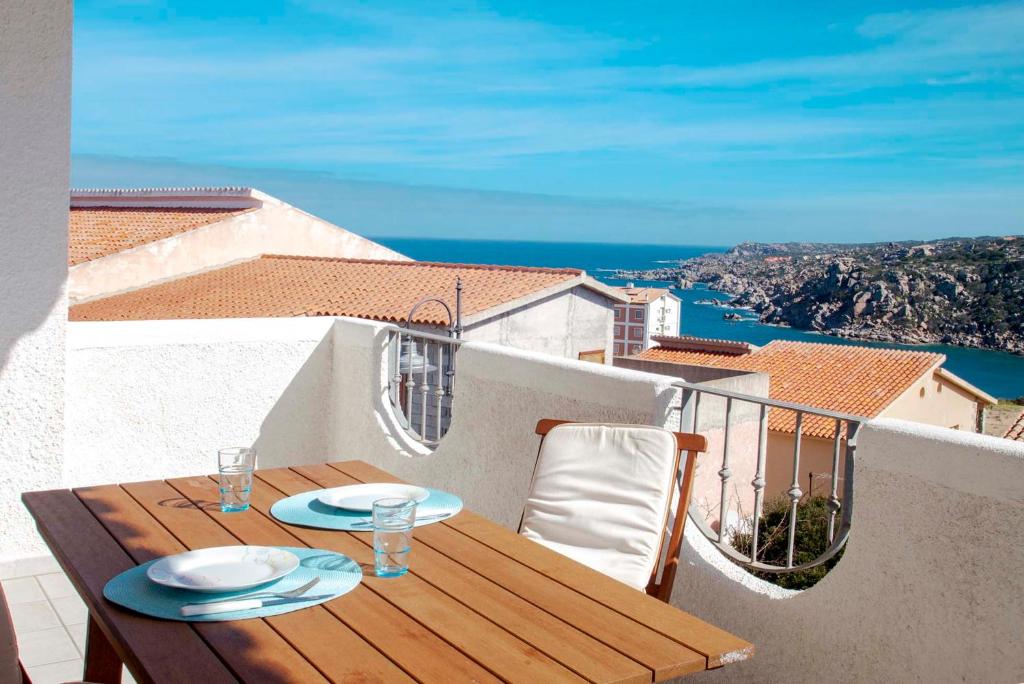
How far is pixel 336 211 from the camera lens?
6906cm

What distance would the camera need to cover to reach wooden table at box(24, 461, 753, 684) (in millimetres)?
1364

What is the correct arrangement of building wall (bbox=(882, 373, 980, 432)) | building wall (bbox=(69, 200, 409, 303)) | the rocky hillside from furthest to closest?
1. the rocky hillside
2. building wall (bbox=(882, 373, 980, 432))
3. building wall (bbox=(69, 200, 409, 303))

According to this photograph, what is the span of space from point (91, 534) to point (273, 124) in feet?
246

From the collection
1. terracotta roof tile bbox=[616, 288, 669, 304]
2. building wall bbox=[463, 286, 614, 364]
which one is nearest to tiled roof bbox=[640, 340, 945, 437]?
building wall bbox=[463, 286, 614, 364]

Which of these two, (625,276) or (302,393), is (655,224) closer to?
(625,276)

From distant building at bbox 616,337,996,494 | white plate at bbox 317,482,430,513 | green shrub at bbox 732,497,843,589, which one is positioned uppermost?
white plate at bbox 317,482,430,513

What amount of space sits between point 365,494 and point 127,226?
1949cm

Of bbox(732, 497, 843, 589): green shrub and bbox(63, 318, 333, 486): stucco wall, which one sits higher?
bbox(63, 318, 333, 486): stucco wall

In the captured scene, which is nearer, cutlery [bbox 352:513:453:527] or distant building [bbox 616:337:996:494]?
cutlery [bbox 352:513:453:527]

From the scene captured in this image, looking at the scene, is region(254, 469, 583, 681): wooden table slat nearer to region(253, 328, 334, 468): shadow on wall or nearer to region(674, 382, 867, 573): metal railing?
region(674, 382, 867, 573): metal railing

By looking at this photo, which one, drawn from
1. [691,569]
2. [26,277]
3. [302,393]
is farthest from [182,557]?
[302,393]

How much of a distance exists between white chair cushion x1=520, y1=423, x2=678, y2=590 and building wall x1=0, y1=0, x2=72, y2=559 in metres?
2.39

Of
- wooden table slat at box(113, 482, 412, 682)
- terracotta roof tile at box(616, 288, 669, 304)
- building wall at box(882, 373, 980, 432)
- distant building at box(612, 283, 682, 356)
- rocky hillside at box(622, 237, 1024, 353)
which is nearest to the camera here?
wooden table slat at box(113, 482, 412, 682)

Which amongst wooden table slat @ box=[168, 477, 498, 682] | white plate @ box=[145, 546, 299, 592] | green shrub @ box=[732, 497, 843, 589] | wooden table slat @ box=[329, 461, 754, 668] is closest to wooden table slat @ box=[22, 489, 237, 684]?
white plate @ box=[145, 546, 299, 592]
